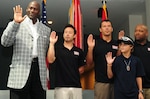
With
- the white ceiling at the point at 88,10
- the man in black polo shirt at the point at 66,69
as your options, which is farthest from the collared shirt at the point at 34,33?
the white ceiling at the point at 88,10

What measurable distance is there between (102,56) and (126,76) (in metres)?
0.31

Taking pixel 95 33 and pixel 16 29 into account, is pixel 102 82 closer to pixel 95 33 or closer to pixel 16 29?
pixel 16 29

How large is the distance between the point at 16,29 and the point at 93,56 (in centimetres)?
87

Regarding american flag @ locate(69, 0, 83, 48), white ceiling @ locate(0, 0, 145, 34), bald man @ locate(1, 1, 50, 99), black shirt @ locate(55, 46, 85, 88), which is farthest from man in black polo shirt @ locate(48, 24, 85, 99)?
white ceiling @ locate(0, 0, 145, 34)

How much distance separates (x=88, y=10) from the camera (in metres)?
5.74

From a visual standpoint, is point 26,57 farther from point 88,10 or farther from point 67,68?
point 88,10

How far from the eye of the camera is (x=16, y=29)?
91.9 inches

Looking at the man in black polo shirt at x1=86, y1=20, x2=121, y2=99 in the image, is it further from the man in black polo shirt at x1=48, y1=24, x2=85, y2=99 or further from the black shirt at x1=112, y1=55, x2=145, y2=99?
the man in black polo shirt at x1=48, y1=24, x2=85, y2=99

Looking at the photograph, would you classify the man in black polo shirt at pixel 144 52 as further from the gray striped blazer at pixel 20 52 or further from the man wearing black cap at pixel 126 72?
the gray striped blazer at pixel 20 52

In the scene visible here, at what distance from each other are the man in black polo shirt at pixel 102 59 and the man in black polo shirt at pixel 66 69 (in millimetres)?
205

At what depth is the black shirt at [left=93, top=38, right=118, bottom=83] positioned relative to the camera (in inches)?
110

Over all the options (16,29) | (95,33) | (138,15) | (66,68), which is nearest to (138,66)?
(66,68)

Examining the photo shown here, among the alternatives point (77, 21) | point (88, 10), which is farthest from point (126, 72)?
point (88, 10)

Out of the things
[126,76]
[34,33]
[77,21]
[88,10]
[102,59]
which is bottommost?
[126,76]
